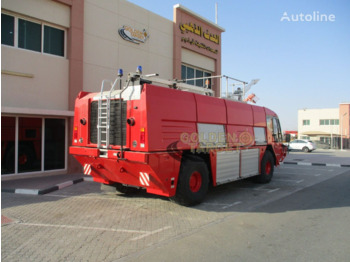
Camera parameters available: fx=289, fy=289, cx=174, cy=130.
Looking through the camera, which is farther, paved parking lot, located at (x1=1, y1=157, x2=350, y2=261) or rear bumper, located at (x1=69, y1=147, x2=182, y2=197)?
rear bumper, located at (x1=69, y1=147, x2=182, y2=197)

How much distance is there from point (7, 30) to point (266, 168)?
10.2 m

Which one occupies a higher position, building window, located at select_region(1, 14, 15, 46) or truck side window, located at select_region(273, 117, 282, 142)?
building window, located at select_region(1, 14, 15, 46)

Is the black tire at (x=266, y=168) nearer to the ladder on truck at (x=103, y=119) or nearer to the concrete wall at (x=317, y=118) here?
the ladder on truck at (x=103, y=119)

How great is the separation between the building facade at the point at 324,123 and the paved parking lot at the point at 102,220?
46537 mm

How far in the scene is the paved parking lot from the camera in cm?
436

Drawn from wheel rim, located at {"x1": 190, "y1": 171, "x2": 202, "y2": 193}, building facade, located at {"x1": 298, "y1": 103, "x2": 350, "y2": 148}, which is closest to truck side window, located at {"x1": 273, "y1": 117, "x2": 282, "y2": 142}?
wheel rim, located at {"x1": 190, "y1": 171, "x2": 202, "y2": 193}

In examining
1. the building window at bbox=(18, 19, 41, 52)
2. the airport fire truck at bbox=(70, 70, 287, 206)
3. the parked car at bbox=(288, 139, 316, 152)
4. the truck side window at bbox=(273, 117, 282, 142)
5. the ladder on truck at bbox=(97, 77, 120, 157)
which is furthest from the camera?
the parked car at bbox=(288, 139, 316, 152)

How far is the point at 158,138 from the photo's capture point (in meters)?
6.16

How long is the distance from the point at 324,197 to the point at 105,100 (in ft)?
21.5

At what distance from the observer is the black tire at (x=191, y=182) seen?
662 centimetres

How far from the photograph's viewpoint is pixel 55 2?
36.1 ft

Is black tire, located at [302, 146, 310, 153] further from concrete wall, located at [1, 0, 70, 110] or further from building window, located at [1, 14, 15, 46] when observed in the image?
building window, located at [1, 14, 15, 46]

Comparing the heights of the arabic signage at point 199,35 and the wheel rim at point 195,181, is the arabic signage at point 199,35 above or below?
above

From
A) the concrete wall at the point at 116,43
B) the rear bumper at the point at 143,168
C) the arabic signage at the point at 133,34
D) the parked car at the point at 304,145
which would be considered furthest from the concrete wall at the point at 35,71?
the parked car at the point at 304,145
